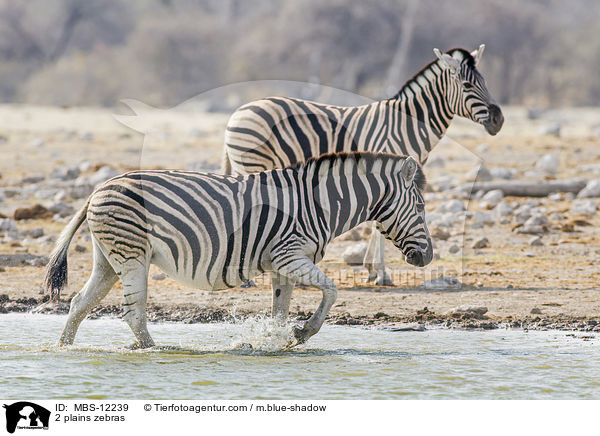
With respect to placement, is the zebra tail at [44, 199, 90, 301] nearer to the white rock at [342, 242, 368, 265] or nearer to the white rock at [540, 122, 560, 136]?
the white rock at [342, 242, 368, 265]

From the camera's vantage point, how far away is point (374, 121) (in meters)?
9.05

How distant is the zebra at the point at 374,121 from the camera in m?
8.90

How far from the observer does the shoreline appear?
7.87 meters

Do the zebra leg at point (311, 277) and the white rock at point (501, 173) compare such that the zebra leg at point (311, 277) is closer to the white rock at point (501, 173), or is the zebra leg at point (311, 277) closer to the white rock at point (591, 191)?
the white rock at point (591, 191)

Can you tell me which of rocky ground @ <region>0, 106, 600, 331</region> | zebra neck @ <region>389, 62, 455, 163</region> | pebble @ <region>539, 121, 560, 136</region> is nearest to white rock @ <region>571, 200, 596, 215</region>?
rocky ground @ <region>0, 106, 600, 331</region>

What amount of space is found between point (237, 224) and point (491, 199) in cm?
645

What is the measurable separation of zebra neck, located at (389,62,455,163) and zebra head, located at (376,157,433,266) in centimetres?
202

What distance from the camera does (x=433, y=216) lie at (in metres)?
11.5

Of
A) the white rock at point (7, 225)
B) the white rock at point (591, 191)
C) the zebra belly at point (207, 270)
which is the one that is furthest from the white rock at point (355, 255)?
the white rock at point (591, 191)

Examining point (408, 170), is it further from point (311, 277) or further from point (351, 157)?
point (311, 277)

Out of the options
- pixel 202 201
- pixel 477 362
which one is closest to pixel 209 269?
pixel 202 201

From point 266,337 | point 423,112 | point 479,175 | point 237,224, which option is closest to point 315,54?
point 479,175

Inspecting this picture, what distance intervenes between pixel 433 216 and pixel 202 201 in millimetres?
5327
